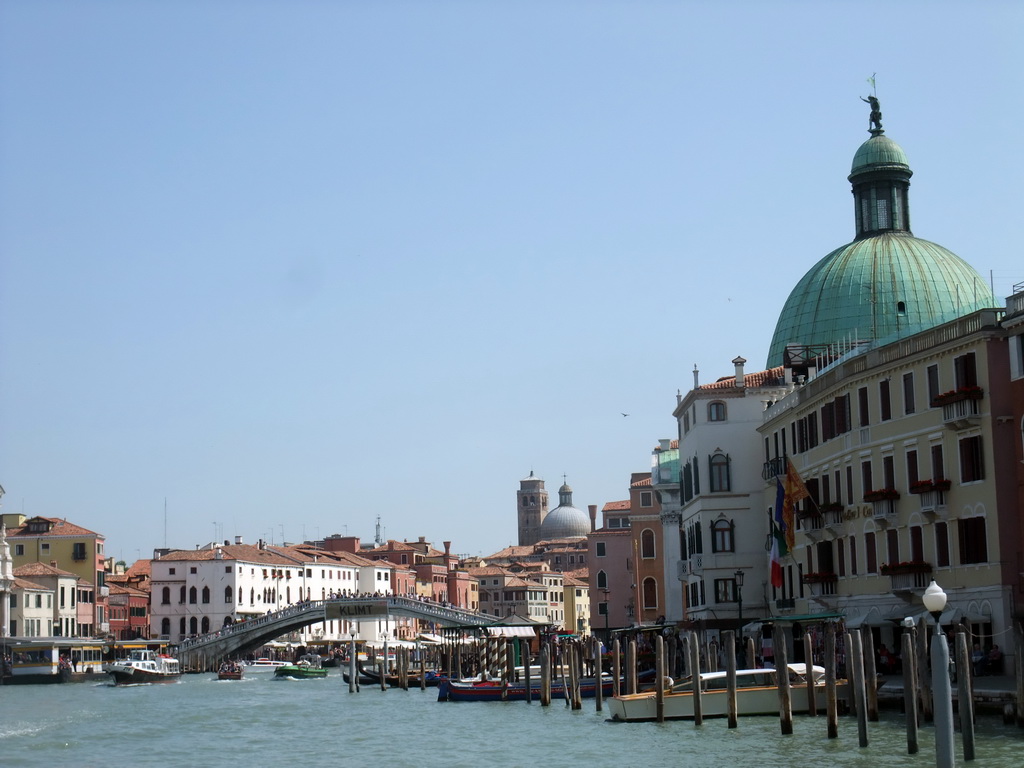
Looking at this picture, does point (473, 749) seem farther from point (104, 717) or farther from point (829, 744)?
point (104, 717)

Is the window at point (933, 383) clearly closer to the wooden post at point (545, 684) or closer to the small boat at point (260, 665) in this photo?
the wooden post at point (545, 684)

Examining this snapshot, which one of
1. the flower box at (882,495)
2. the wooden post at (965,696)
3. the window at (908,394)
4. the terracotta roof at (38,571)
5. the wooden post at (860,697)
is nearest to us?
the wooden post at (965,696)

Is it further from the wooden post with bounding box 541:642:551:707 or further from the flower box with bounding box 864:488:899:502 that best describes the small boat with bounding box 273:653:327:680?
the flower box with bounding box 864:488:899:502

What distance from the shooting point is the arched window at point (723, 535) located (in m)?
39.0

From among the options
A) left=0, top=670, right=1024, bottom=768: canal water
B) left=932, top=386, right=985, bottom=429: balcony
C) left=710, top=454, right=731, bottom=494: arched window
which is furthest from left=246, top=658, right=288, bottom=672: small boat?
left=932, top=386, right=985, bottom=429: balcony

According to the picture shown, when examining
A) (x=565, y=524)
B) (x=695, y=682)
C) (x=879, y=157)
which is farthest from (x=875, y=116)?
(x=565, y=524)

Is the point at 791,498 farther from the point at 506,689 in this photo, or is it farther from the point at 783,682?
the point at 783,682

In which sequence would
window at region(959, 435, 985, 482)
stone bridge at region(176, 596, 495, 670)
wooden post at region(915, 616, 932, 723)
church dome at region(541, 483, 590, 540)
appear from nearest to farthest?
1. wooden post at region(915, 616, 932, 723)
2. window at region(959, 435, 985, 482)
3. stone bridge at region(176, 596, 495, 670)
4. church dome at region(541, 483, 590, 540)

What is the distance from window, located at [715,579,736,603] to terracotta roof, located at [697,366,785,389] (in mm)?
5021

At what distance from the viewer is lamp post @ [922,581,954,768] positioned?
13.6 metres

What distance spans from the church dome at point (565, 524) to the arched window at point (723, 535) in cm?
10907

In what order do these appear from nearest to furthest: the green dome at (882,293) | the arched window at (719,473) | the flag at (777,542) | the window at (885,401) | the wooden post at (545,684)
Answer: the window at (885,401)
the wooden post at (545,684)
the flag at (777,542)
the arched window at (719,473)
the green dome at (882,293)

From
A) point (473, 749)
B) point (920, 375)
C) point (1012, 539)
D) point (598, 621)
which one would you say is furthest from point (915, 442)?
point (598, 621)

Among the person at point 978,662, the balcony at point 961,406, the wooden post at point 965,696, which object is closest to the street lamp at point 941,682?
the wooden post at point 965,696
